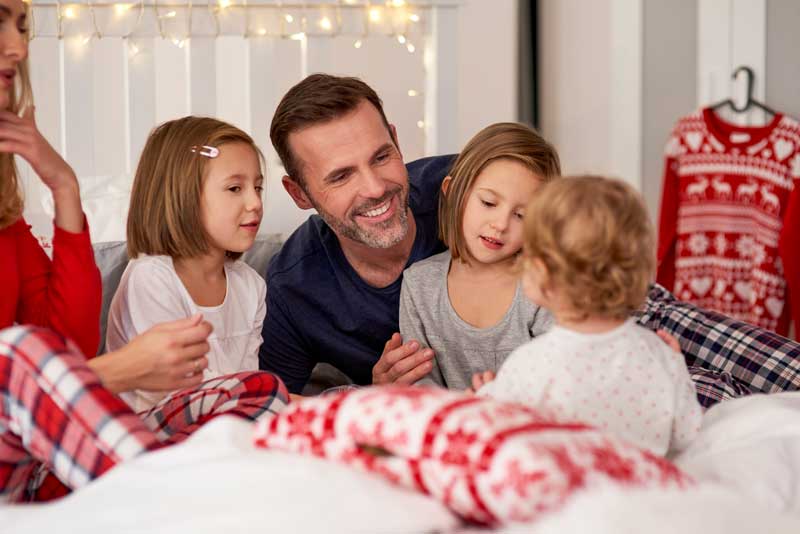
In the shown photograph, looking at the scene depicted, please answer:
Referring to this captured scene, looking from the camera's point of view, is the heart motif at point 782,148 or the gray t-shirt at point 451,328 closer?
the gray t-shirt at point 451,328

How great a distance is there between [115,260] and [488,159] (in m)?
1.00

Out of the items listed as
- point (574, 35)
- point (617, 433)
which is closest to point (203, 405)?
point (617, 433)

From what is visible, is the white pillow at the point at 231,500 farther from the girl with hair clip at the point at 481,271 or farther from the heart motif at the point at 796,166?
the heart motif at the point at 796,166

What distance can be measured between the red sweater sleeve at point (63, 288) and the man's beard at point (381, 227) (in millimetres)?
533

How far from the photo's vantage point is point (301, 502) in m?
0.96

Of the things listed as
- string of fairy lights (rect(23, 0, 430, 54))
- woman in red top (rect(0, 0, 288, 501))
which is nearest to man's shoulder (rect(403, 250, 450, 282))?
woman in red top (rect(0, 0, 288, 501))

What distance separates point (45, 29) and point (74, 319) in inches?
65.9

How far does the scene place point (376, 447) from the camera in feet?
3.39

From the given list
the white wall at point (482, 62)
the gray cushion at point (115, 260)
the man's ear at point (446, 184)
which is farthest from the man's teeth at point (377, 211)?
the white wall at point (482, 62)

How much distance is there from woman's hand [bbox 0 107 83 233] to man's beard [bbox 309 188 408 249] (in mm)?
558

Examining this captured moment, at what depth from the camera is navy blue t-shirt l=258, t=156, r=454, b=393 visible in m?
2.11

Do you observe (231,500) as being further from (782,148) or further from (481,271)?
(782,148)

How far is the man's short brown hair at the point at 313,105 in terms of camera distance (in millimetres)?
2027

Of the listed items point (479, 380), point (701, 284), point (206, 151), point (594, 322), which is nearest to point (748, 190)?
point (701, 284)
